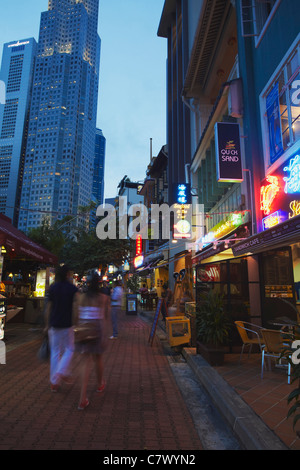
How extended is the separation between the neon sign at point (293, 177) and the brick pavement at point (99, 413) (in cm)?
488

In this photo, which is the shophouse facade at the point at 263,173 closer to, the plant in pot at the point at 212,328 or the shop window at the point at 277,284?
the shop window at the point at 277,284

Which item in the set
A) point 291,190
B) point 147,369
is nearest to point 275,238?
point 291,190

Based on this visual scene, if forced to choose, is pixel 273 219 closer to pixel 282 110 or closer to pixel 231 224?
pixel 231 224

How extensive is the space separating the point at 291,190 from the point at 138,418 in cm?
571

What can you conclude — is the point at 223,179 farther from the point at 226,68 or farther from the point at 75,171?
the point at 75,171

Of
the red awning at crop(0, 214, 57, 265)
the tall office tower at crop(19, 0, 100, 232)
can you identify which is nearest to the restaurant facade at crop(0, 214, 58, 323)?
the red awning at crop(0, 214, 57, 265)

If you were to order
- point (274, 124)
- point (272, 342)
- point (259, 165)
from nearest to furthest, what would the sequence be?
point (272, 342)
point (274, 124)
point (259, 165)

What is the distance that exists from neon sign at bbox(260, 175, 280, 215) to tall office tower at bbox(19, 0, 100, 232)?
411ft

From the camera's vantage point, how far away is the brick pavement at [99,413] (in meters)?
3.18

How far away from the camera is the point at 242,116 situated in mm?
9953

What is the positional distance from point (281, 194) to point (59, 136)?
473 ft

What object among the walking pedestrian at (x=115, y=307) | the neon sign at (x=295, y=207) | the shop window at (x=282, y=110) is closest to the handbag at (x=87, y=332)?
the neon sign at (x=295, y=207)

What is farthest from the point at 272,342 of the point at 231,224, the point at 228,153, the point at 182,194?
the point at 182,194

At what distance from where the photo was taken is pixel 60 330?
188 inches
